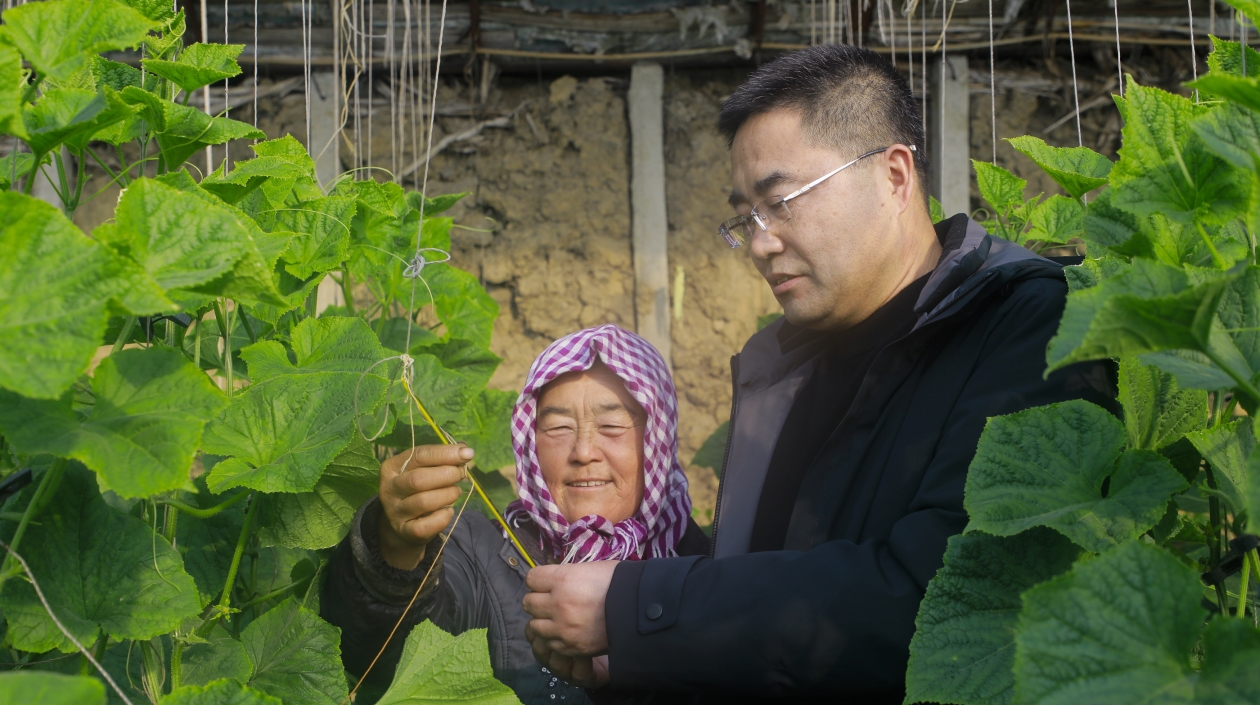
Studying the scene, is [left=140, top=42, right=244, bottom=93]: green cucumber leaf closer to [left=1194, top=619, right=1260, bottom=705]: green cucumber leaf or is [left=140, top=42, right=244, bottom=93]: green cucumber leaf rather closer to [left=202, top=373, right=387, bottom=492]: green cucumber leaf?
[left=202, top=373, right=387, bottom=492]: green cucumber leaf

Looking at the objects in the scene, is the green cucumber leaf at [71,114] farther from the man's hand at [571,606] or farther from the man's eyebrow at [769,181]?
the man's eyebrow at [769,181]

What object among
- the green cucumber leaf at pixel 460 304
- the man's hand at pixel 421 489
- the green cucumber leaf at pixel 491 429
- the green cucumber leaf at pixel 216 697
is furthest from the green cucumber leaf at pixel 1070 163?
the green cucumber leaf at pixel 491 429

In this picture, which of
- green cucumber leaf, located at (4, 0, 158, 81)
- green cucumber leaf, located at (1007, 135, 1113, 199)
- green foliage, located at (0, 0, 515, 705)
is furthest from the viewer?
green cucumber leaf, located at (1007, 135, 1113, 199)

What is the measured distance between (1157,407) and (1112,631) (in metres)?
0.33

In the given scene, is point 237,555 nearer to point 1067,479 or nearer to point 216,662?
point 216,662

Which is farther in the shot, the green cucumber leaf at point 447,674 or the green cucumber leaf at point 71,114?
the green cucumber leaf at point 447,674

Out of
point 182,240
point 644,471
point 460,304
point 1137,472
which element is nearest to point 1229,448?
point 1137,472

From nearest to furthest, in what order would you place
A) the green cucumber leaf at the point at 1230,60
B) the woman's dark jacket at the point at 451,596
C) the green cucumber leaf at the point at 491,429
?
the green cucumber leaf at the point at 1230,60 < the woman's dark jacket at the point at 451,596 < the green cucumber leaf at the point at 491,429

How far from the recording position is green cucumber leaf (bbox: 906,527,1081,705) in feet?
2.59

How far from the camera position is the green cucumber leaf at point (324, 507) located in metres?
1.15

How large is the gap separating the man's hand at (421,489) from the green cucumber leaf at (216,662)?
32cm

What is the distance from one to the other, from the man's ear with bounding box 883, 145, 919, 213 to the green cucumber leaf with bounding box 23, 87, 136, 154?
1.21 m

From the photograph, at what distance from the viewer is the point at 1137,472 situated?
81 cm

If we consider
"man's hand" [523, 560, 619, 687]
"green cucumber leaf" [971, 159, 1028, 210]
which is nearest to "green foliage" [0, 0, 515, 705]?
"man's hand" [523, 560, 619, 687]
